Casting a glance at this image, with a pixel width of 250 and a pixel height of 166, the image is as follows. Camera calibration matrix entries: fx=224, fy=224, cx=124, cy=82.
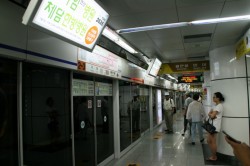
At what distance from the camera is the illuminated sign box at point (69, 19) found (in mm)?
1984

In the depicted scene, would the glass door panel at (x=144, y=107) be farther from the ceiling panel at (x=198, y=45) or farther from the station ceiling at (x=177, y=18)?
the station ceiling at (x=177, y=18)

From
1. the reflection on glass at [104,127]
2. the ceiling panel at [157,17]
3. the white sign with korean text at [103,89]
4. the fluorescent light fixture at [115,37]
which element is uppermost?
the ceiling panel at [157,17]

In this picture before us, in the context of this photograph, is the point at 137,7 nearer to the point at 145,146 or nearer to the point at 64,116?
the point at 64,116

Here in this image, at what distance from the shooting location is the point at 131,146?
22.8 feet

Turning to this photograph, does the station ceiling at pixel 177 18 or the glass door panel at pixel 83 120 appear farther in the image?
the glass door panel at pixel 83 120

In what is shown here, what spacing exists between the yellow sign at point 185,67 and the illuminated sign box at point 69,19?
5959 mm

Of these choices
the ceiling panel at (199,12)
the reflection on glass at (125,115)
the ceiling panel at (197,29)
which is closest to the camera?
the ceiling panel at (199,12)

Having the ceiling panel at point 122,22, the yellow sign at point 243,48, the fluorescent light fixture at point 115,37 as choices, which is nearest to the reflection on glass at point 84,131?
the fluorescent light fixture at point 115,37

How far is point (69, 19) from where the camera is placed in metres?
2.46

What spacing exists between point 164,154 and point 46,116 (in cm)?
386

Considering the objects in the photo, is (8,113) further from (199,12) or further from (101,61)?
(199,12)

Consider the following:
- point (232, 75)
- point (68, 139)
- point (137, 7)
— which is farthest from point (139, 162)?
point (137, 7)

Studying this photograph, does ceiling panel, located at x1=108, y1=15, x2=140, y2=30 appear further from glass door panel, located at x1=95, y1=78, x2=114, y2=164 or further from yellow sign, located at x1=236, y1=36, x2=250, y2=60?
yellow sign, located at x1=236, y1=36, x2=250, y2=60

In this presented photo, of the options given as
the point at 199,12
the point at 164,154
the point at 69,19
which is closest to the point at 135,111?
the point at 164,154
